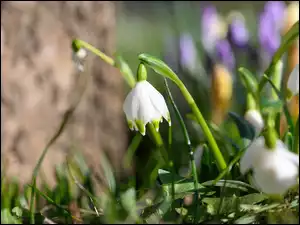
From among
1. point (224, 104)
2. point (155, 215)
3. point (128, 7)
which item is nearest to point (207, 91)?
point (224, 104)

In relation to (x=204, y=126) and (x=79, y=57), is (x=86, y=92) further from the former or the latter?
(x=204, y=126)

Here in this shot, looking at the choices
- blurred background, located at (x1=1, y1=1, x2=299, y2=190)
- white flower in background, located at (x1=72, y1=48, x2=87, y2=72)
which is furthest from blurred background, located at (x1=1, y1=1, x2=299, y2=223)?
white flower in background, located at (x1=72, y1=48, x2=87, y2=72)

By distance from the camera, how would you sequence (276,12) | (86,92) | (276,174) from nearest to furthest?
1. (276,174)
2. (86,92)
3. (276,12)

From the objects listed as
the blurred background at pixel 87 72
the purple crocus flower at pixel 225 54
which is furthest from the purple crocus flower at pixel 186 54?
the purple crocus flower at pixel 225 54

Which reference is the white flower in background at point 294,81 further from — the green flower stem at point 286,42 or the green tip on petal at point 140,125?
the green tip on petal at point 140,125

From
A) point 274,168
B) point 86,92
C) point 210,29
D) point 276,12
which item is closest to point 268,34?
point 276,12
